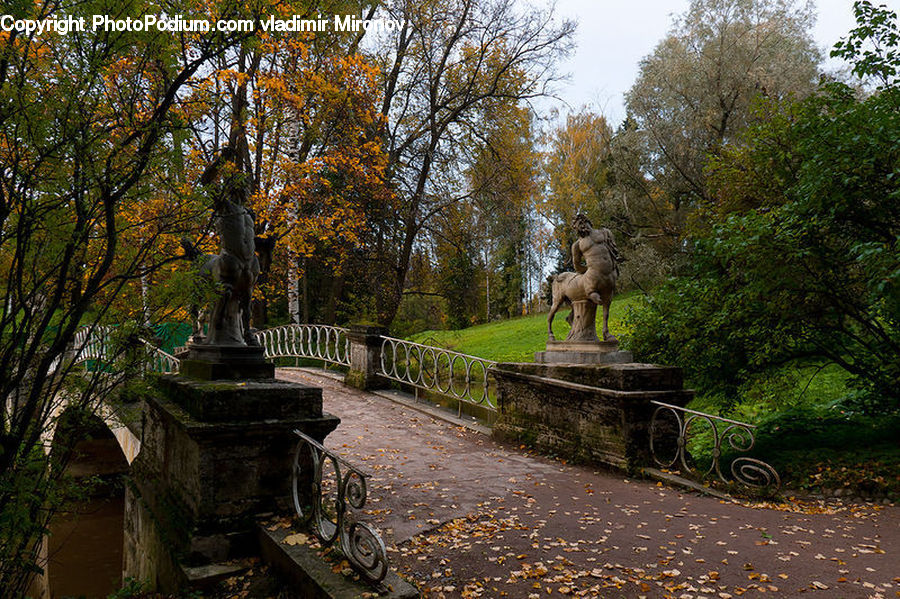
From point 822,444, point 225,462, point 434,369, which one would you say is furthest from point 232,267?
point 822,444

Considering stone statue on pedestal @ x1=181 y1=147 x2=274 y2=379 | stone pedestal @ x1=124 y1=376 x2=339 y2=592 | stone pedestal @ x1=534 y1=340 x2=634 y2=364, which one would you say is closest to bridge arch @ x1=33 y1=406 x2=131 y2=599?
stone statue on pedestal @ x1=181 y1=147 x2=274 y2=379

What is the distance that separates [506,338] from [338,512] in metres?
19.4

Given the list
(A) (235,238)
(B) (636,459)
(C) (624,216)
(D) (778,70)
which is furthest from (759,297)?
(C) (624,216)

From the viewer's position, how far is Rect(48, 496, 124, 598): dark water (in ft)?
40.9

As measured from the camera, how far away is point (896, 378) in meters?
6.23

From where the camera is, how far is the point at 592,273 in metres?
7.02

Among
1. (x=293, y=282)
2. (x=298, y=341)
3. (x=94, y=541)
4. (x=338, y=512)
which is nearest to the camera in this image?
(x=338, y=512)

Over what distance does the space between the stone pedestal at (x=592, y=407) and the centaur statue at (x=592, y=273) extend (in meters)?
0.67

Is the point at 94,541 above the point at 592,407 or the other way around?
the other way around

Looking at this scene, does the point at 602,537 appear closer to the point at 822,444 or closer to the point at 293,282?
Result: the point at 822,444

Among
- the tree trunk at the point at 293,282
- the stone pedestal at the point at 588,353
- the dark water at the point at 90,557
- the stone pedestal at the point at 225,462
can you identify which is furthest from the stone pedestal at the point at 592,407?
the dark water at the point at 90,557

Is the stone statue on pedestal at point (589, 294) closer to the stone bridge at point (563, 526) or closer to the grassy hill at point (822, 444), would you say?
the stone bridge at point (563, 526)

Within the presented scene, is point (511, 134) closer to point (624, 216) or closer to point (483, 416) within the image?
point (624, 216)

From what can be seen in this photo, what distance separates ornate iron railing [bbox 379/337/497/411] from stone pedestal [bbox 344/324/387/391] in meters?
0.15
